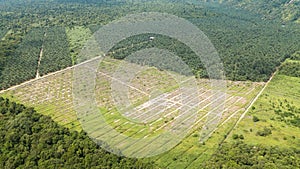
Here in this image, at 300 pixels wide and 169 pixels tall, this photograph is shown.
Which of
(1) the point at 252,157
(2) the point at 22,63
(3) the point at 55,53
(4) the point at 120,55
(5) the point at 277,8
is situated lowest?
(2) the point at 22,63

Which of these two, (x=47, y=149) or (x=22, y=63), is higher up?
(x=47, y=149)

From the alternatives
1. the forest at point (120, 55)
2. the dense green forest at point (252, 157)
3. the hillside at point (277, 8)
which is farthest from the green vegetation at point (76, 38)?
the hillside at point (277, 8)

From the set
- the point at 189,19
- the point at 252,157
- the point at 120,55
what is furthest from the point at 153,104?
the point at 189,19

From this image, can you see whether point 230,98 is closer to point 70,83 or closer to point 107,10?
point 70,83

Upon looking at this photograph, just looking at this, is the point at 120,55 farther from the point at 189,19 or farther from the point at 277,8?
the point at 277,8

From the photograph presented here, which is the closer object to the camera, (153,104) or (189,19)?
(153,104)

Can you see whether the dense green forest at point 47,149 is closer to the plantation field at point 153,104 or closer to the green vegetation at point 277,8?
the plantation field at point 153,104
